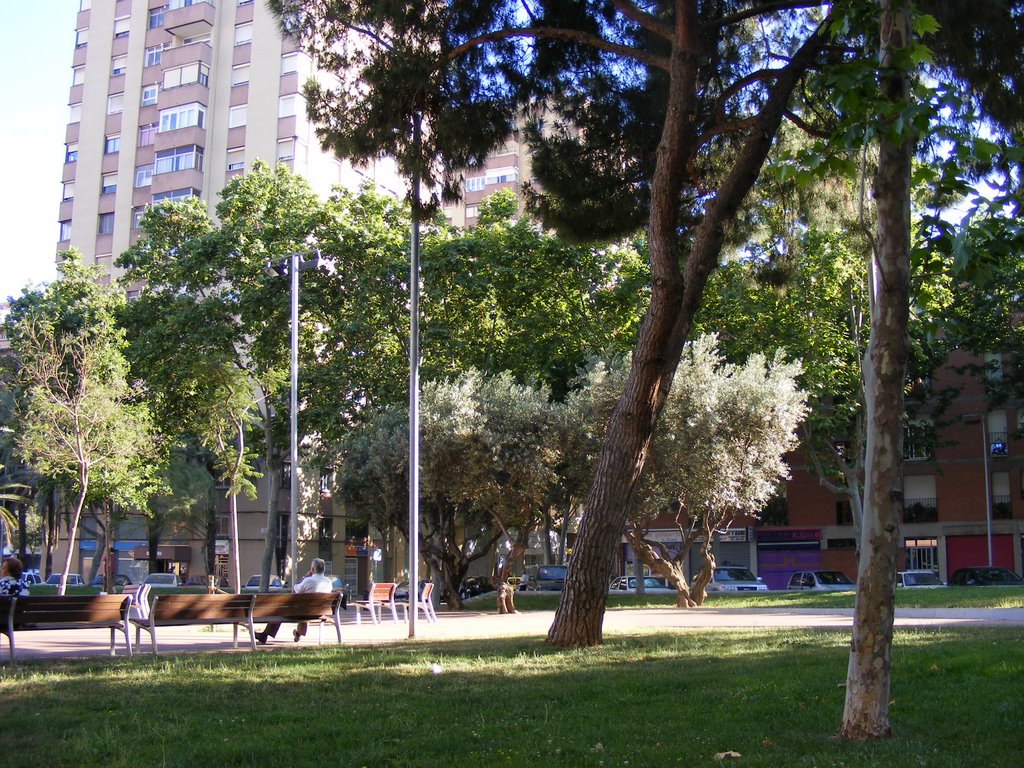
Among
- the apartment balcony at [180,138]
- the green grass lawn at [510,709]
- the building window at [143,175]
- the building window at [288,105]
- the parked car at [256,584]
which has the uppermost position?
the building window at [288,105]

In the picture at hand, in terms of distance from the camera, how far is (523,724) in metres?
6.34

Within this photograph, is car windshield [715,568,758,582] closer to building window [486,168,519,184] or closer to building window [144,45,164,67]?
building window [486,168,519,184]

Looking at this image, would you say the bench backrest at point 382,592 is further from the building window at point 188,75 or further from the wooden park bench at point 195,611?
the building window at point 188,75

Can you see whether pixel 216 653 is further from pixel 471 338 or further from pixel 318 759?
pixel 471 338

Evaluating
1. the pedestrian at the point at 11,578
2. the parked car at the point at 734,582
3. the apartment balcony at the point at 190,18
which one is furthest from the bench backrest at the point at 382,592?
the apartment balcony at the point at 190,18

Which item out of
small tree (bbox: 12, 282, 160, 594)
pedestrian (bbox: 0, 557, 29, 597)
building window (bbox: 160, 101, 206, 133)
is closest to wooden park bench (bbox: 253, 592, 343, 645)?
pedestrian (bbox: 0, 557, 29, 597)

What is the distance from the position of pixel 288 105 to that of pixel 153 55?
9.22 m

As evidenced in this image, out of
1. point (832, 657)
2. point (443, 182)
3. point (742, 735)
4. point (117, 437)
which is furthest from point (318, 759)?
point (117, 437)

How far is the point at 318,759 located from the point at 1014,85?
993 centimetres

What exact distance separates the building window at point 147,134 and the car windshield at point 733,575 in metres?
33.1

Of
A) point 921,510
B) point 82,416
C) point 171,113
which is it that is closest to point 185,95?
point 171,113

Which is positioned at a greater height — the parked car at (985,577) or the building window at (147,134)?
the building window at (147,134)

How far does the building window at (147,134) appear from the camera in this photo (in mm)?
50344

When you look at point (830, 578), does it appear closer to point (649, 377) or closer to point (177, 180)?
point (649, 377)
